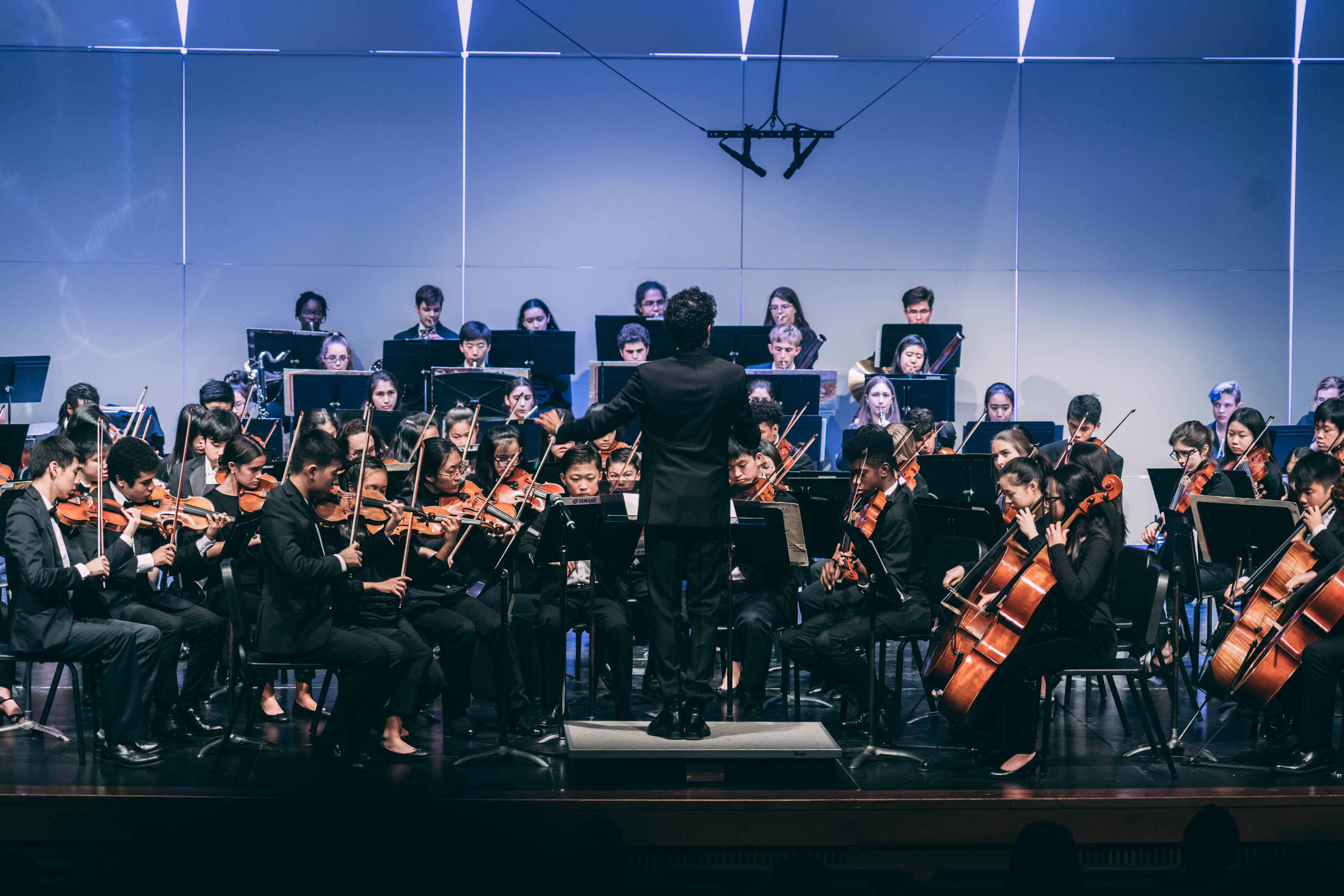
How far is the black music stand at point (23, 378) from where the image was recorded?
255 inches

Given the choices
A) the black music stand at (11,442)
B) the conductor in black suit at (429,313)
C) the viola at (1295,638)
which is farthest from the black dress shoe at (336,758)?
the conductor in black suit at (429,313)

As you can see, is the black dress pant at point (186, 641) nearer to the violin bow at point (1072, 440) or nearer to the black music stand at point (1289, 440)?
the violin bow at point (1072, 440)

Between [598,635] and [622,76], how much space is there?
17.7 ft

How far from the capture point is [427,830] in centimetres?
332

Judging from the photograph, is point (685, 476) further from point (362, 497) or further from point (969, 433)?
point (969, 433)

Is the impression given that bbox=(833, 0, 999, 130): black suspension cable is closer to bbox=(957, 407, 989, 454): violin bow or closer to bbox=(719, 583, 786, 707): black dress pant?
bbox=(957, 407, 989, 454): violin bow

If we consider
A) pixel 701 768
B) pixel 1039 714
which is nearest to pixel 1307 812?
pixel 1039 714

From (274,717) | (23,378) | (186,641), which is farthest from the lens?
(23,378)

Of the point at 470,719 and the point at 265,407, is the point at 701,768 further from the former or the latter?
the point at 265,407

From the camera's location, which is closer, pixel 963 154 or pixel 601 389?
pixel 601 389

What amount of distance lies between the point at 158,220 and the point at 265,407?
6.77 ft

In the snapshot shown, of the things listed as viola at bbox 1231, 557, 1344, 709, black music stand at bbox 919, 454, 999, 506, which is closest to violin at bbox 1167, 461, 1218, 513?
black music stand at bbox 919, 454, 999, 506

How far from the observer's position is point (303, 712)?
467 centimetres

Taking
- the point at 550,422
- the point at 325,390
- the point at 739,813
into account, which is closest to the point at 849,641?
the point at 739,813
